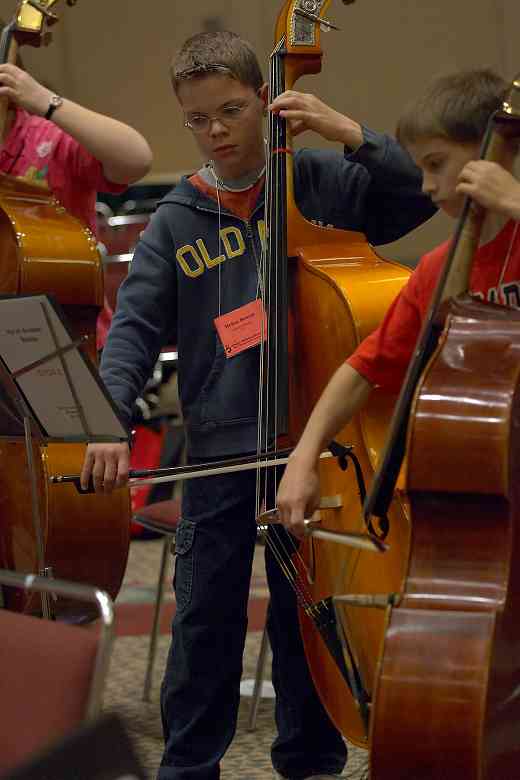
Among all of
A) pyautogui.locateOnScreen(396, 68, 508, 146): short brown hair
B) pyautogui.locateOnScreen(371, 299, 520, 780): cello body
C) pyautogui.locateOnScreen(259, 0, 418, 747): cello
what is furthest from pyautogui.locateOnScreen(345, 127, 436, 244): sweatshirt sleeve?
pyautogui.locateOnScreen(371, 299, 520, 780): cello body

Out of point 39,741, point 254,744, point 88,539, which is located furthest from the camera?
point 254,744

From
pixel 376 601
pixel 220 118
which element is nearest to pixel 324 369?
pixel 220 118

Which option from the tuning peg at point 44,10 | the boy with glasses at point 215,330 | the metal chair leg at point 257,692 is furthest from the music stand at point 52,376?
the metal chair leg at point 257,692

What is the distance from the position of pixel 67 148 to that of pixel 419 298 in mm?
1089

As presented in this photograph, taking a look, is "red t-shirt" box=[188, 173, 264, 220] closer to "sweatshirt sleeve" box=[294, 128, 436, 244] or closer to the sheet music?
→ "sweatshirt sleeve" box=[294, 128, 436, 244]

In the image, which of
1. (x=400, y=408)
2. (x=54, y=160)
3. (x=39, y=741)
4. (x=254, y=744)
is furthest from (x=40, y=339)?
(x=254, y=744)

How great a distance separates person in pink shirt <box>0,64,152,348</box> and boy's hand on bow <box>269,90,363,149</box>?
496 millimetres

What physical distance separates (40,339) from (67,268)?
23.8 inches

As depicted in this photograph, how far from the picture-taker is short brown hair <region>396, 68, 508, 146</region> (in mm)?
1548

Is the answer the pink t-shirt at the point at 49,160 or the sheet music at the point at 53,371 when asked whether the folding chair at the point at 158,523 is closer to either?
the pink t-shirt at the point at 49,160

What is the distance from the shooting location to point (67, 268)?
2.30 metres

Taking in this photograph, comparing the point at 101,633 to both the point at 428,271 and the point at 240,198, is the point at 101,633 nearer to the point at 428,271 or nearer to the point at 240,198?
the point at 428,271

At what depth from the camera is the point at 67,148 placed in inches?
96.0

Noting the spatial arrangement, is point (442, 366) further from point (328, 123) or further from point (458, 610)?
point (328, 123)
